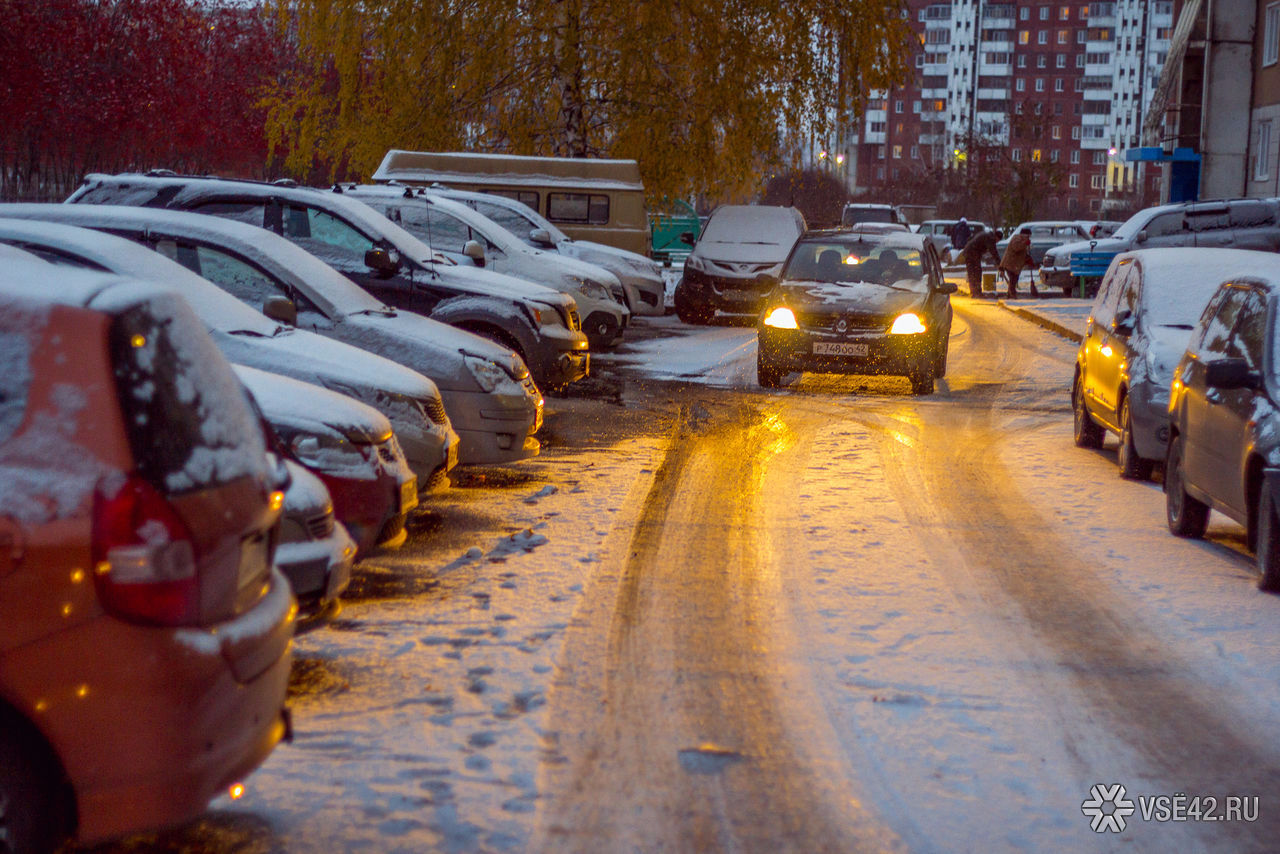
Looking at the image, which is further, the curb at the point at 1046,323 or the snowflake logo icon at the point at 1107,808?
the curb at the point at 1046,323

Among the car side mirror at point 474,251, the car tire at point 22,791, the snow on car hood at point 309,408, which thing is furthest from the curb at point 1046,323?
the car tire at point 22,791

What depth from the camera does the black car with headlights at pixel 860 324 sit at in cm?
1575

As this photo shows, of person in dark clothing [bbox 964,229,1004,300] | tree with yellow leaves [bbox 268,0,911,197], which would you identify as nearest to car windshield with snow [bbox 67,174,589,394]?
tree with yellow leaves [bbox 268,0,911,197]

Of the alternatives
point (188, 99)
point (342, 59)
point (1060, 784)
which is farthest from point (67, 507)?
point (188, 99)

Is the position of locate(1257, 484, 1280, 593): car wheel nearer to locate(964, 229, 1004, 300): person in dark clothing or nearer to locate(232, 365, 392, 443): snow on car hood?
locate(232, 365, 392, 443): snow on car hood

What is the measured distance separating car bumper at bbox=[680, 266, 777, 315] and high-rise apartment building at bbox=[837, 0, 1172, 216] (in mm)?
124365

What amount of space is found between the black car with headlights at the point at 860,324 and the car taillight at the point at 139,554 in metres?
12.7

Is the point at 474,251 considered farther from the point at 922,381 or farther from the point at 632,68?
the point at 632,68

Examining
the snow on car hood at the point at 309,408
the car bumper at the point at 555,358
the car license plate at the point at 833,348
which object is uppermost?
the snow on car hood at the point at 309,408

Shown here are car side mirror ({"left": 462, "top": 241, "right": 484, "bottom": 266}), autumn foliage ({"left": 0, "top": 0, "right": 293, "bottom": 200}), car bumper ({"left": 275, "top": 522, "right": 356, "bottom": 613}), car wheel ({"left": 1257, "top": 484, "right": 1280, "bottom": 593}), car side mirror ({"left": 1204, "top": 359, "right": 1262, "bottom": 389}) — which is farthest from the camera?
autumn foliage ({"left": 0, "top": 0, "right": 293, "bottom": 200})

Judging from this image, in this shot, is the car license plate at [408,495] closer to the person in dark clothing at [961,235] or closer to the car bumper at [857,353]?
the car bumper at [857,353]

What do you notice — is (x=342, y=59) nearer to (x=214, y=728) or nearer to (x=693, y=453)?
(x=693, y=453)

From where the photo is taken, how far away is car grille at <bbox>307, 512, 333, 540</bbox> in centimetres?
546

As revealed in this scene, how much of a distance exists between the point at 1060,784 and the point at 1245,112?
3957 centimetres
